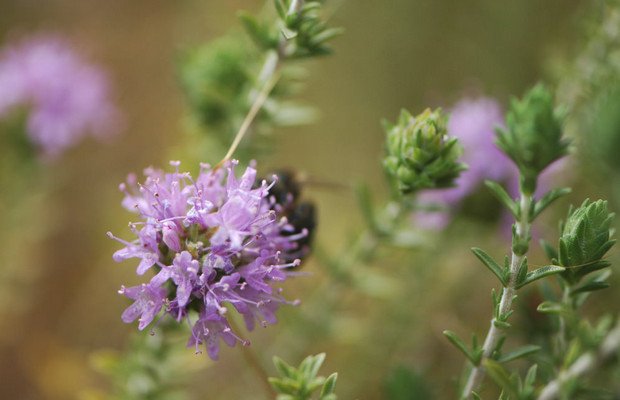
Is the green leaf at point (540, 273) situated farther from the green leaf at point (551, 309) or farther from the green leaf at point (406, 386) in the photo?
the green leaf at point (406, 386)

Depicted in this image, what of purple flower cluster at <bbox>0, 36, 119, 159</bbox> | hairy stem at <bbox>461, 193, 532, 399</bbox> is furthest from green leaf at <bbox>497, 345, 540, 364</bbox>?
purple flower cluster at <bbox>0, 36, 119, 159</bbox>

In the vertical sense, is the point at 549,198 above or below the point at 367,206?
above

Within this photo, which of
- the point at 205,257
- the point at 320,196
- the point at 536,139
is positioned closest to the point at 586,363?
the point at 536,139

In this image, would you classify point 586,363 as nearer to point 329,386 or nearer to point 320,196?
point 329,386

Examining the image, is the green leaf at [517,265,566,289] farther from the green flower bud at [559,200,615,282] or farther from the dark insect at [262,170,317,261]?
the dark insect at [262,170,317,261]

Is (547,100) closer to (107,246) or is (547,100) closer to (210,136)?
(210,136)

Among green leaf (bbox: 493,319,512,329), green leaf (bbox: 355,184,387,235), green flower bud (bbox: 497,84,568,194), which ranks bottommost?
green leaf (bbox: 355,184,387,235)
